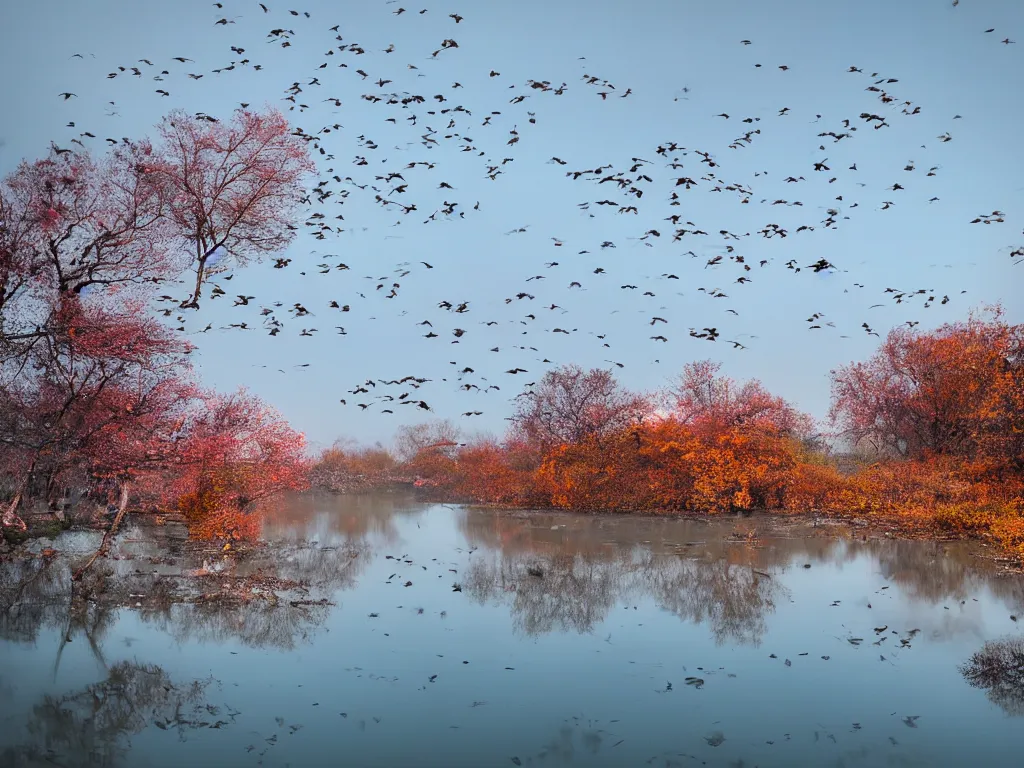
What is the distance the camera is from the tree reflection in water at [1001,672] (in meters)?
7.81

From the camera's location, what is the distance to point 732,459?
26062 millimetres

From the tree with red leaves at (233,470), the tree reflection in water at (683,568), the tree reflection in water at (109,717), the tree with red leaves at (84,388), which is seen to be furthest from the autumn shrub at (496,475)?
the tree reflection in water at (109,717)

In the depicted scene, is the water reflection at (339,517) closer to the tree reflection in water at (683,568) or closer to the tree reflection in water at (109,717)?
the tree reflection in water at (683,568)

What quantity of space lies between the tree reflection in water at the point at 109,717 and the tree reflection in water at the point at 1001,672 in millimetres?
8267

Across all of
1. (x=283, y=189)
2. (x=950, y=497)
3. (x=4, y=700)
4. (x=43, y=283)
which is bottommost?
(x=4, y=700)

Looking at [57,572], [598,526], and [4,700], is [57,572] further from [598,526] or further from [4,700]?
[598,526]

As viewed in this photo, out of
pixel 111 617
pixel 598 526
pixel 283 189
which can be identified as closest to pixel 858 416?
pixel 598 526

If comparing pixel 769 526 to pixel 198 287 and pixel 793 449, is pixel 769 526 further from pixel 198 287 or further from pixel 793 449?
pixel 198 287

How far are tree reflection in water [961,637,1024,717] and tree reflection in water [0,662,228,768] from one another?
27.1 ft

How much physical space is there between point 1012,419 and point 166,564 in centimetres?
2460

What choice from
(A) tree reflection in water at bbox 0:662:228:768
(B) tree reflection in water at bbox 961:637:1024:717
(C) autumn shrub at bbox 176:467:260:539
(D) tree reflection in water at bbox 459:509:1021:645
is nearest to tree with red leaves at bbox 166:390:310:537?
(C) autumn shrub at bbox 176:467:260:539

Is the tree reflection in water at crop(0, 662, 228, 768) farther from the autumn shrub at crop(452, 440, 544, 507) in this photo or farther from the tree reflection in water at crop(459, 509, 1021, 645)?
the autumn shrub at crop(452, 440, 544, 507)

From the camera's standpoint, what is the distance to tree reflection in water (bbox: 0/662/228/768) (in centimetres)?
633

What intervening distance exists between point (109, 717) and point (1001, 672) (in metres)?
10.2
